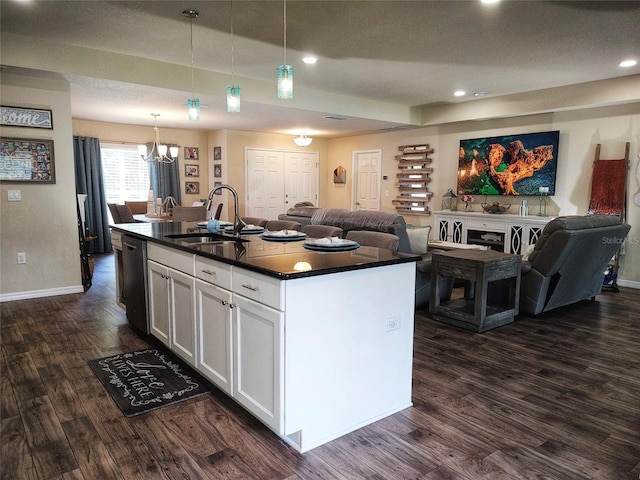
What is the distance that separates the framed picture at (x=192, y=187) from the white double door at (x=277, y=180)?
116 cm

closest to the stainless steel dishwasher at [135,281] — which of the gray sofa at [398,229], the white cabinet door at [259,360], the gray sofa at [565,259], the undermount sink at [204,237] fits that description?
the undermount sink at [204,237]

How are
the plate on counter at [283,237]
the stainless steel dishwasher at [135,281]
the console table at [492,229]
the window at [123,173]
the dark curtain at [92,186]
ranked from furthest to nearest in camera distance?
1. the window at [123,173]
2. the dark curtain at [92,186]
3. the console table at [492,229]
4. the stainless steel dishwasher at [135,281]
5. the plate on counter at [283,237]

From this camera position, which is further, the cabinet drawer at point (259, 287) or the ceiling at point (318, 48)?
the ceiling at point (318, 48)

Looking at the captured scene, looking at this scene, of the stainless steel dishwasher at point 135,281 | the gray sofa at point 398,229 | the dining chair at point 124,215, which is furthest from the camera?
the dining chair at point 124,215

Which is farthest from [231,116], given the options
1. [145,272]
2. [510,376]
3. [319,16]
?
[510,376]

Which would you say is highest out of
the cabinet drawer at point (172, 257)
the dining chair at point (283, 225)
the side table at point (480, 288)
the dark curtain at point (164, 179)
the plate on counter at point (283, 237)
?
the dark curtain at point (164, 179)

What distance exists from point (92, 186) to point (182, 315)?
20.2 ft

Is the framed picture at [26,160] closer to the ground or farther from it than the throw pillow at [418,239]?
farther from it

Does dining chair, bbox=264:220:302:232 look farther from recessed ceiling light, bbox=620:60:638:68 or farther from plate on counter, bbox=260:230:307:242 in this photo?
recessed ceiling light, bbox=620:60:638:68

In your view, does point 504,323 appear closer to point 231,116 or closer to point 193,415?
point 193,415

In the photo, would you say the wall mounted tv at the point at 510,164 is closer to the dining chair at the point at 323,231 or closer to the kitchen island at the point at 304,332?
the dining chair at the point at 323,231

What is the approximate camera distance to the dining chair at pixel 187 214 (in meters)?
6.40

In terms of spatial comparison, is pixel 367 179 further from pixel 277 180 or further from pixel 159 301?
pixel 159 301

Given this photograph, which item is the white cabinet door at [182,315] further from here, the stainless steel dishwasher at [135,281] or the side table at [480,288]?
the side table at [480,288]
